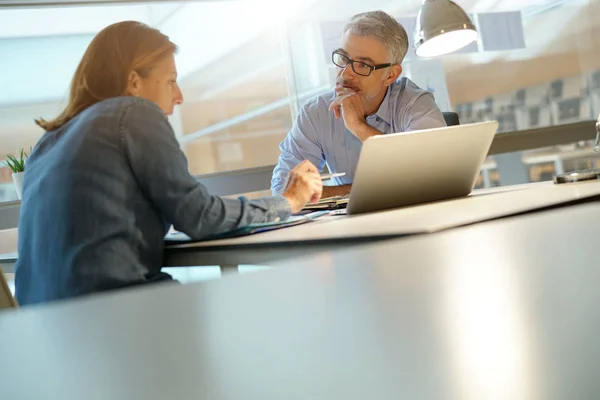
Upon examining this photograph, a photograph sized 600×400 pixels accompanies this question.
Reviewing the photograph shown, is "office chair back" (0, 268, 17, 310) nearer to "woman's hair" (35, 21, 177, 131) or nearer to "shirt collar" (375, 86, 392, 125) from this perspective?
"woman's hair" (35, 21, 177, 131)

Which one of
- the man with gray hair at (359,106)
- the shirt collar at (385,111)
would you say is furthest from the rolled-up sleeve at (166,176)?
the shirt collar at (385,111)

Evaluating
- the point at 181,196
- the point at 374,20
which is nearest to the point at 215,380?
the point at 181,196

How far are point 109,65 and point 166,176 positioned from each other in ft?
1.20

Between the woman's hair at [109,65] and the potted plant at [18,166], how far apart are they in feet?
5.67

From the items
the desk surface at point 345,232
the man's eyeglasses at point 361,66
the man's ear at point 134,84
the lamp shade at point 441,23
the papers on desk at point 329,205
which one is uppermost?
the lamp shade at point 441,23

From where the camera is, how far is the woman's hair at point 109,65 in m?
1.71

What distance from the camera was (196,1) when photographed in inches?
166

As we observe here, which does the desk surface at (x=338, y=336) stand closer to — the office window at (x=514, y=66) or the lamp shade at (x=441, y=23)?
the lamp shade at (x=441, y=23)

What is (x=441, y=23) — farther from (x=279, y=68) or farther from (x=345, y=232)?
(x=279, y=68)

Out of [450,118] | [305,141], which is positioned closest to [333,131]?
[305,141]

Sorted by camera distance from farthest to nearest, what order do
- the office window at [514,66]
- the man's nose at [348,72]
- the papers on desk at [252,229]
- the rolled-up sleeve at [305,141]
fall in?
the office window at [514,66] < the rolled-up sleeve at [305,141] < the man's nose at [348,72] < the papers on desk at [252,229]

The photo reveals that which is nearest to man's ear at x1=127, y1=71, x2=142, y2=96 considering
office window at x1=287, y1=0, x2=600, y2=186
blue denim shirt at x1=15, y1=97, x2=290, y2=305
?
blue denim shirt at x1=15, y1=97, x2=290, y2=305

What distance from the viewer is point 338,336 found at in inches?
16.1

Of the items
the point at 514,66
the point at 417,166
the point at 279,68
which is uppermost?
the point at 279,68
